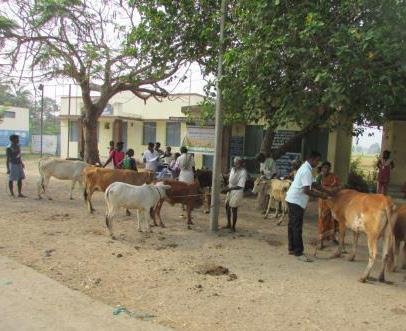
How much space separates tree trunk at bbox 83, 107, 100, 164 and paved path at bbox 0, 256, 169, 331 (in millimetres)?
12675

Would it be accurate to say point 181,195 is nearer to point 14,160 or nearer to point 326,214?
point 326,214

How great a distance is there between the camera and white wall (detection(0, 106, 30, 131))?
44434 millimetres

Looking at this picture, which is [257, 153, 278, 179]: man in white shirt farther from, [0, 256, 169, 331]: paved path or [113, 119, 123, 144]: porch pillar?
[113, 119, 123, 144]: porch pillar

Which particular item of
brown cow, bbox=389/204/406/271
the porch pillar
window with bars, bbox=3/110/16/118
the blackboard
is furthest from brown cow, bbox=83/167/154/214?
window with bars, bbox=3/110/16/118

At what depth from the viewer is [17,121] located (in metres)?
45.8

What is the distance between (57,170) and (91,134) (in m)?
5.82

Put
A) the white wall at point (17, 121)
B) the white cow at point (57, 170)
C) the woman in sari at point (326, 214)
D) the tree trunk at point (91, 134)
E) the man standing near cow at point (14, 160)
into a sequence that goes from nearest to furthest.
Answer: the woman in sari at point (326, 214) < the man standing near cow at point (14, 160) < the white cow at point (57, 170) < the tree trunk at point (91, 134) < the white wall at point (17, 121)

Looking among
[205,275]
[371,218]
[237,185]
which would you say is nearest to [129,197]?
[237,185]

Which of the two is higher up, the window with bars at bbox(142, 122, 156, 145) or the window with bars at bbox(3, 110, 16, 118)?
the window with bars at bbox(3, 110, 16, 118)

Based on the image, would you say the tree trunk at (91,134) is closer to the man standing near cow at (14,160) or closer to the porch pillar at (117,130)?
the man standing near cow at (14,160)

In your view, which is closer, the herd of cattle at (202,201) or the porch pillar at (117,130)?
the herd of cattle at (202,201)

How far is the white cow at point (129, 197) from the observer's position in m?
8.30

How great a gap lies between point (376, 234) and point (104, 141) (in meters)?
23.2

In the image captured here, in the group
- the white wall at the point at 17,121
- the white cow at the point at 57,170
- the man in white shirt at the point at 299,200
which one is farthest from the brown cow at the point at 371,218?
the white wall at the point at 17,121
